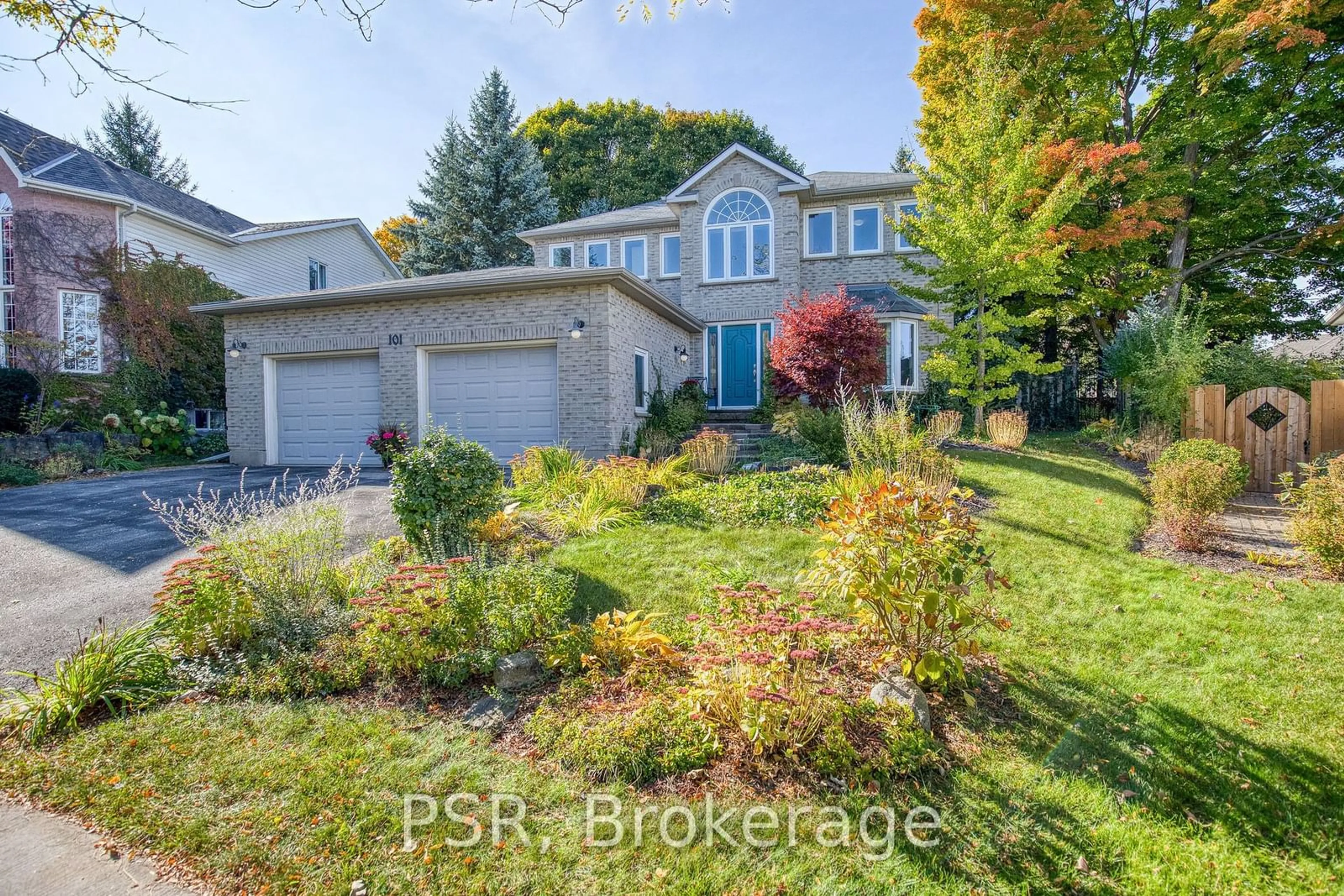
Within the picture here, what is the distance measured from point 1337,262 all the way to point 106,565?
23493 mm

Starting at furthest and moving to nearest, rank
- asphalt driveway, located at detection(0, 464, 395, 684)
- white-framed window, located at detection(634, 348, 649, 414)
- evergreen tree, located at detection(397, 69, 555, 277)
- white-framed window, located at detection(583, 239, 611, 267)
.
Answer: evergreen tree, located at detection(397, 69, 555, 277), white-framed window, located at detection(583, 239, 611, 267), white-framed window, located at detection(634, 348, 649, 414), asphalt driveway, located at detection(0, 464, 395, 684)

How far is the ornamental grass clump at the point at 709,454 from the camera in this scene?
8.99 meters

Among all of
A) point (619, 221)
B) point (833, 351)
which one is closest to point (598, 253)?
point (619, 221)

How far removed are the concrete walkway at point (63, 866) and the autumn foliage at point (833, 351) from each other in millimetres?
9387

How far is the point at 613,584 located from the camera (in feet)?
15.8

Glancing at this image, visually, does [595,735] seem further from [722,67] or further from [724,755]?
[722,67]

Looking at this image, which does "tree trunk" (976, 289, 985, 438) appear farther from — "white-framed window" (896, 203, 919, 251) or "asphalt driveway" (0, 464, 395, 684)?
"asphalt driveway" (0, 464, 395, 684)

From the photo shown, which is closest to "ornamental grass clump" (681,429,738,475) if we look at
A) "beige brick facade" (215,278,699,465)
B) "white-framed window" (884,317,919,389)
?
"beige brick facade" (215,278,699,465)

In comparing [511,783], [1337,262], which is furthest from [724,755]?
[1337,262]

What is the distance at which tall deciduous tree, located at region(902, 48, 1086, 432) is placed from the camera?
10547 millimetres

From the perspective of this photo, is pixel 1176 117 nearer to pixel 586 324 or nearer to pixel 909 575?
pixel 586 324

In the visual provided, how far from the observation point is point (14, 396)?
11742mm

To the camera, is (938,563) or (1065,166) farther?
(1065,166)

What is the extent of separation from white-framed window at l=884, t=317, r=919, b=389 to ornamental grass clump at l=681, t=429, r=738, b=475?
614 cm
